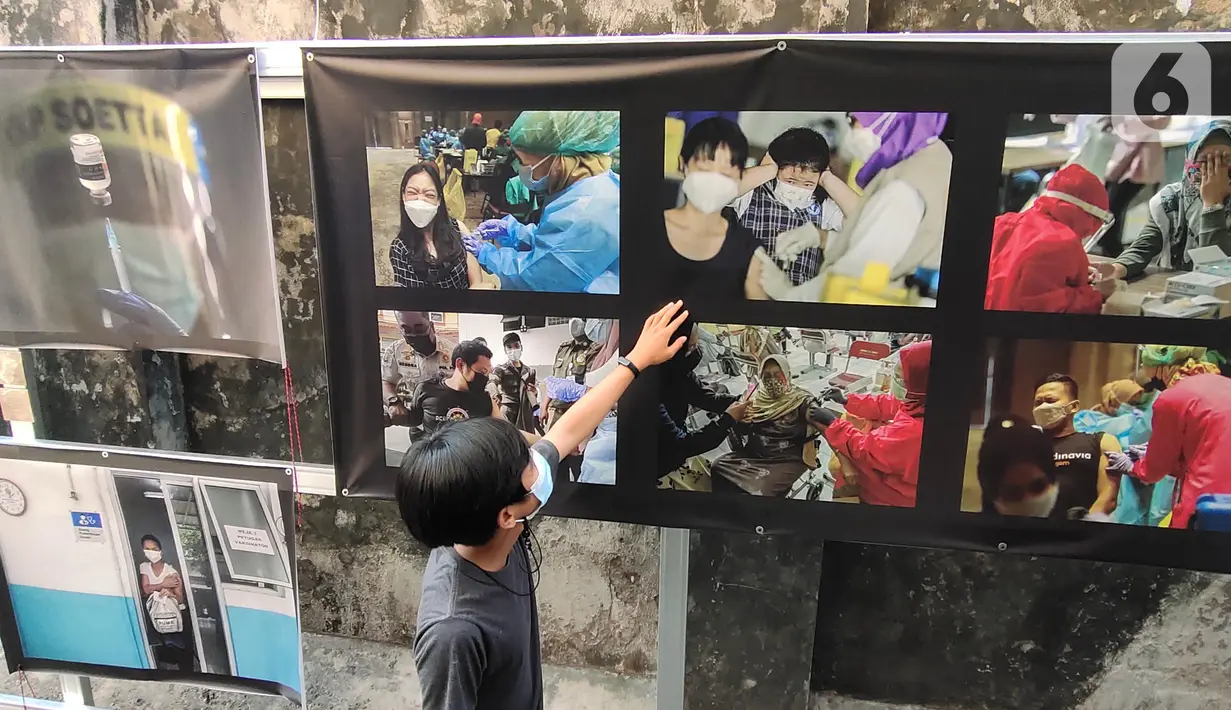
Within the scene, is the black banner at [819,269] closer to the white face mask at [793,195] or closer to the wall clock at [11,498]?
the white face mask at [793,195]

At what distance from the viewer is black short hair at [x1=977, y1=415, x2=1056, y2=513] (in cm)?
144

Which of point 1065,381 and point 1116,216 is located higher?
point 1116,216

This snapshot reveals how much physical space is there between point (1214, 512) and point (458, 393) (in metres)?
1.64

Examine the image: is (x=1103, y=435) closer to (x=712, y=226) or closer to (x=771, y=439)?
(x=771, y=439)

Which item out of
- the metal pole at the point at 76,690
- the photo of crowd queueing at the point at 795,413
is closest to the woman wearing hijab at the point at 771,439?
the photo of crowd queueing at the point at 795,413

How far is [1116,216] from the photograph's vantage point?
1.33 meters

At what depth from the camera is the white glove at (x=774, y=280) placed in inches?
56.9

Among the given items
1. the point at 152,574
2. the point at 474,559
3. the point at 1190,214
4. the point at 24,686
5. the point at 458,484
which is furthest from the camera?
the point at 24,686

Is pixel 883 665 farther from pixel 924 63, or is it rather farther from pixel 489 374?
pixel 924 63

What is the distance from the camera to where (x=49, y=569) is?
1.97 meters

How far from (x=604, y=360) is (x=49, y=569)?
175cm

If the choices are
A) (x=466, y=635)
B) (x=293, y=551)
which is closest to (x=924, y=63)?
(x=466, y=635)

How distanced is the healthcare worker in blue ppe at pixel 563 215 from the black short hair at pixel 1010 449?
0.86m

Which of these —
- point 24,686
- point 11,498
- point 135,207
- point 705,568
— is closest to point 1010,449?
point 705,568
